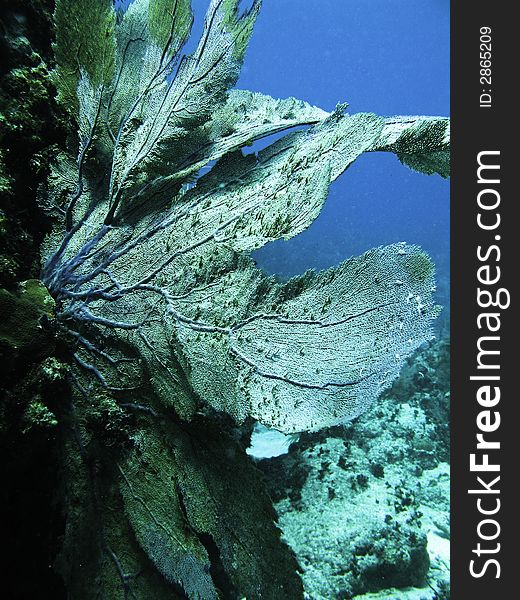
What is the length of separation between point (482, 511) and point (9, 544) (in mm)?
2455

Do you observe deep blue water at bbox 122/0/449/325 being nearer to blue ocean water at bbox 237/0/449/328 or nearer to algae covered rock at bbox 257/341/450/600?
blue ocean water at bbox 237/0/449/328

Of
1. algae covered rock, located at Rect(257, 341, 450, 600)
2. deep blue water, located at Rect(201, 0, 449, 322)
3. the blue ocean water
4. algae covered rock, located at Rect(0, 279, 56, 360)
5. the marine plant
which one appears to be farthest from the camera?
the blue ocean water

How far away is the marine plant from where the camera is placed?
185cm

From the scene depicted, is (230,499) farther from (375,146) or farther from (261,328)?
(375,146)

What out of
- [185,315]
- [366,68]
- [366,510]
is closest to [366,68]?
[366,68]

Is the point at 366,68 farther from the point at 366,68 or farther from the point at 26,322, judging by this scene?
the point at 26,322

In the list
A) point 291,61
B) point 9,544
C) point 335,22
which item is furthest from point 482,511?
point 291,61

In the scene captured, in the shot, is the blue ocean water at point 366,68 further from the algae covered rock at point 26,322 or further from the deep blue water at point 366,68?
the algae covered rock at point 26,322

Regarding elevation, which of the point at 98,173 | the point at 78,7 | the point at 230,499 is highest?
the point at 78,7

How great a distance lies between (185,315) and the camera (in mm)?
1952

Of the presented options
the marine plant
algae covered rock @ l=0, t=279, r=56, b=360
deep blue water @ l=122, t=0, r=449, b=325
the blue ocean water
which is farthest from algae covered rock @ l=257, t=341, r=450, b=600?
deep blue water @ l=122, t=0, r=449, b=325

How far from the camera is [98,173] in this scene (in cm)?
251

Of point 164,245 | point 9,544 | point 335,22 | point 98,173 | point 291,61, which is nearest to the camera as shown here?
point 9,544

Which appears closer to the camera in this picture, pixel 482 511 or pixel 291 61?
pixel 482 511
